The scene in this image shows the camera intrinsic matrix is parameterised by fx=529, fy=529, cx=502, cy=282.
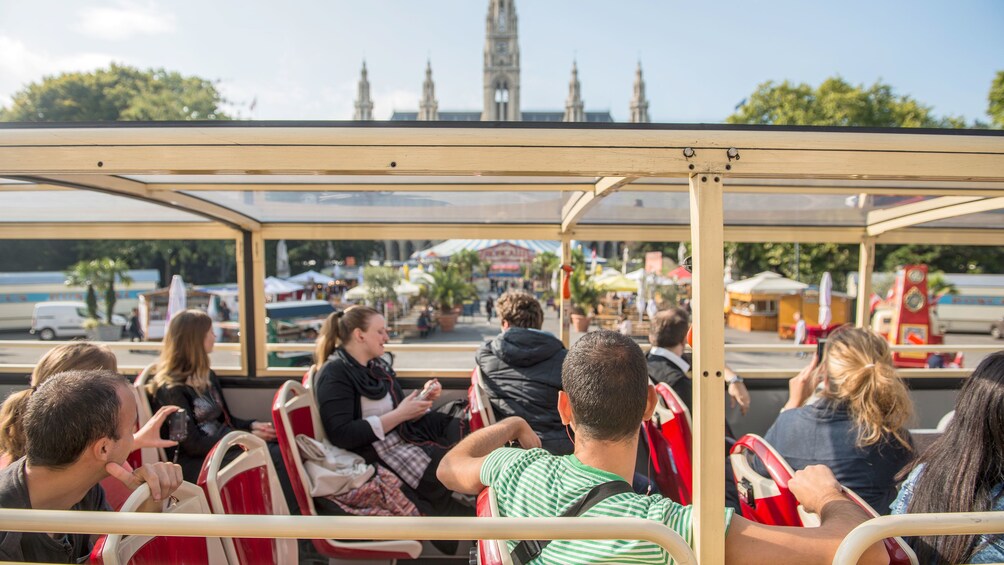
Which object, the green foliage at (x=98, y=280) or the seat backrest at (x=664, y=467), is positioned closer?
the seat backrest at (x=664, y=467)

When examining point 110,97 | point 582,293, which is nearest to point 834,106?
point 582,293

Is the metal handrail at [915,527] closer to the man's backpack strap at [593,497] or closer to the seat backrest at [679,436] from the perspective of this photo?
the man's backpack strap at [593,497]

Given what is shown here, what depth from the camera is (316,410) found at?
2.96 meters

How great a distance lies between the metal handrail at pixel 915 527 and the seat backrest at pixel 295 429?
2.15m

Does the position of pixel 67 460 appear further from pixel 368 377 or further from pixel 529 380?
pixel 529 380

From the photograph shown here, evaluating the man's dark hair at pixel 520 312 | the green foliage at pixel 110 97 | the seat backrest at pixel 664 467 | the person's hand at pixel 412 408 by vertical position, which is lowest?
the seat backrest at pixel 664 467

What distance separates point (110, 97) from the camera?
37500 mm

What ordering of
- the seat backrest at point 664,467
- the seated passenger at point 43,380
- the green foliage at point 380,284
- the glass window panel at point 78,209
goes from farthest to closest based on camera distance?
the green foliage at point 380,284 → the glass window panel at point 78,209 → the seat backrest at point 664,467 → the seated passenger at point 43,380

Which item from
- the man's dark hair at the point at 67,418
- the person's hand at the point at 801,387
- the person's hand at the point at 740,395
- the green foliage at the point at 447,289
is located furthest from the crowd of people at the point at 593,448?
the green foliage at the point at 447,289

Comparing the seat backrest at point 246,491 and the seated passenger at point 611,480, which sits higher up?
the seated passenger at point 611,480

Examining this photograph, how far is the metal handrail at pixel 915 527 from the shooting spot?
122 centimetres

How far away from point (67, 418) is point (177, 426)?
1.28m

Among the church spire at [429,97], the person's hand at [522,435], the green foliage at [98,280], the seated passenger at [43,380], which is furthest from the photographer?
the church spire at [429,97]

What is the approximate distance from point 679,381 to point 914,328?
1031 cm
